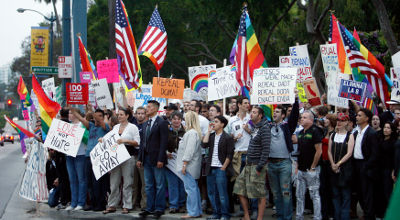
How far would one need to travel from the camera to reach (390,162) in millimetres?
8352

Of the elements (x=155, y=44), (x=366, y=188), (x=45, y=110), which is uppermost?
(x=155, y=44)

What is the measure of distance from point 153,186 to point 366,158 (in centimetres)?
389

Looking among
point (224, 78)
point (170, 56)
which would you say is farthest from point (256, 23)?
point (224, 78)

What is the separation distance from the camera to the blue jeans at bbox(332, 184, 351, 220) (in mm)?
8547

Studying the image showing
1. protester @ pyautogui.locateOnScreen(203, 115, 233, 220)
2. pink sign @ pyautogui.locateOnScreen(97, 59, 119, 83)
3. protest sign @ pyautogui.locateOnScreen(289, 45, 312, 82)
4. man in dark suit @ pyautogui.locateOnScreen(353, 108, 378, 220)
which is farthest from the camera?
pink sign @ pyautogui.locateOnScreen(97, 59, 119, 83)

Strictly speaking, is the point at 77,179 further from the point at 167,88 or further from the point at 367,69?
the point at 367,69

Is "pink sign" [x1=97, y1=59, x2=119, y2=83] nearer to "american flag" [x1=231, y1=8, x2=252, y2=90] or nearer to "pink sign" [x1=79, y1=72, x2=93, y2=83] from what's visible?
"pink sign" [x1=79, y1=72, x2=93, y2=83]

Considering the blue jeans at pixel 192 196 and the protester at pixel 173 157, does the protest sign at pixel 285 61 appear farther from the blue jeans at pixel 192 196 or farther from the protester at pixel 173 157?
the blue jeans at pixel 192 196

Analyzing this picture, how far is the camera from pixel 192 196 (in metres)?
9.56

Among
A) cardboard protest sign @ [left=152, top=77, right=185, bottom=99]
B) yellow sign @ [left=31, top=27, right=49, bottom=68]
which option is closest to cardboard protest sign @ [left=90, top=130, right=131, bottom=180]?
cardboard protest sign @ [left=152, top=77, right=185, bottom=99]

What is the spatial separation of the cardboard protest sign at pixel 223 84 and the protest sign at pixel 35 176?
395 cm

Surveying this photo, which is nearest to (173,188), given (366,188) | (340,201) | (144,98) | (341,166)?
(340,201)

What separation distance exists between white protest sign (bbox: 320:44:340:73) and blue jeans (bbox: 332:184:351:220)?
3.82m

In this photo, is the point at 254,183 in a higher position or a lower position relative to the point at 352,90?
lower
